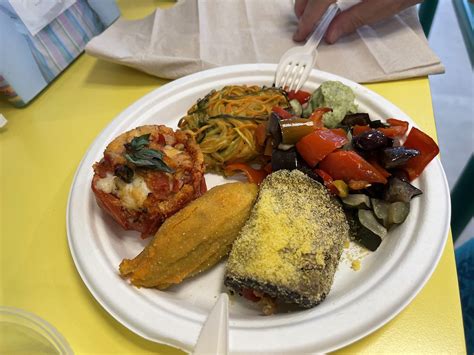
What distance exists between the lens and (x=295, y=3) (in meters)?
2.64

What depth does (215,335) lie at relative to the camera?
1.09 m

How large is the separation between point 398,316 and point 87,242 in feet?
3.75

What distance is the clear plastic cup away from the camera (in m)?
1.32

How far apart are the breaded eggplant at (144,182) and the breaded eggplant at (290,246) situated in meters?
0.34

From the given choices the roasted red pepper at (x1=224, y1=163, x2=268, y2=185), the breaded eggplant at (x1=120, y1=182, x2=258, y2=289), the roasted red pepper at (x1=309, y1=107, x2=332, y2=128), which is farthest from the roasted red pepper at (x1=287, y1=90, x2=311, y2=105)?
the breaded eggplant at (x1=120, y1=182, x2=258, y2=289)

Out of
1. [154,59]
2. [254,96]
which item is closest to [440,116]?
[254,96]

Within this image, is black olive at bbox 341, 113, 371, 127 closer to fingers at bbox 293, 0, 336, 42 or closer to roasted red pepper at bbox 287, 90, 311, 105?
roasted red pepper at bbox 287, 90, 311, 105

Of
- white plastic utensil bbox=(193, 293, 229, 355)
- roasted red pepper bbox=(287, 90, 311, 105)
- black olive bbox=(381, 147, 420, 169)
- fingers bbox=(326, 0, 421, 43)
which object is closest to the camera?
white plastic utensil bbox=(193, 293, 229, 355)

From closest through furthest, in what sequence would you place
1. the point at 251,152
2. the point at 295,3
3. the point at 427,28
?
the point at 251,152, the point at 295,3, the point at 427,28

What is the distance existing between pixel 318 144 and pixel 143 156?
0.69 m

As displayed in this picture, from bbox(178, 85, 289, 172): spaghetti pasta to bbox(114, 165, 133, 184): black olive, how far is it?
426 mm

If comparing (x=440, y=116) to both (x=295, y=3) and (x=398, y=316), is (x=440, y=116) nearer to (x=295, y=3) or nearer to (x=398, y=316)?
(x=295, y=3)

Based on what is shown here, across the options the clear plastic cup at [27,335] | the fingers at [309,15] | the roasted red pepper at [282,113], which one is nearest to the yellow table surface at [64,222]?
the clear plastic cup at [27,335]

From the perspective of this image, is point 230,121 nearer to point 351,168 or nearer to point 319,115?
point 319,115
